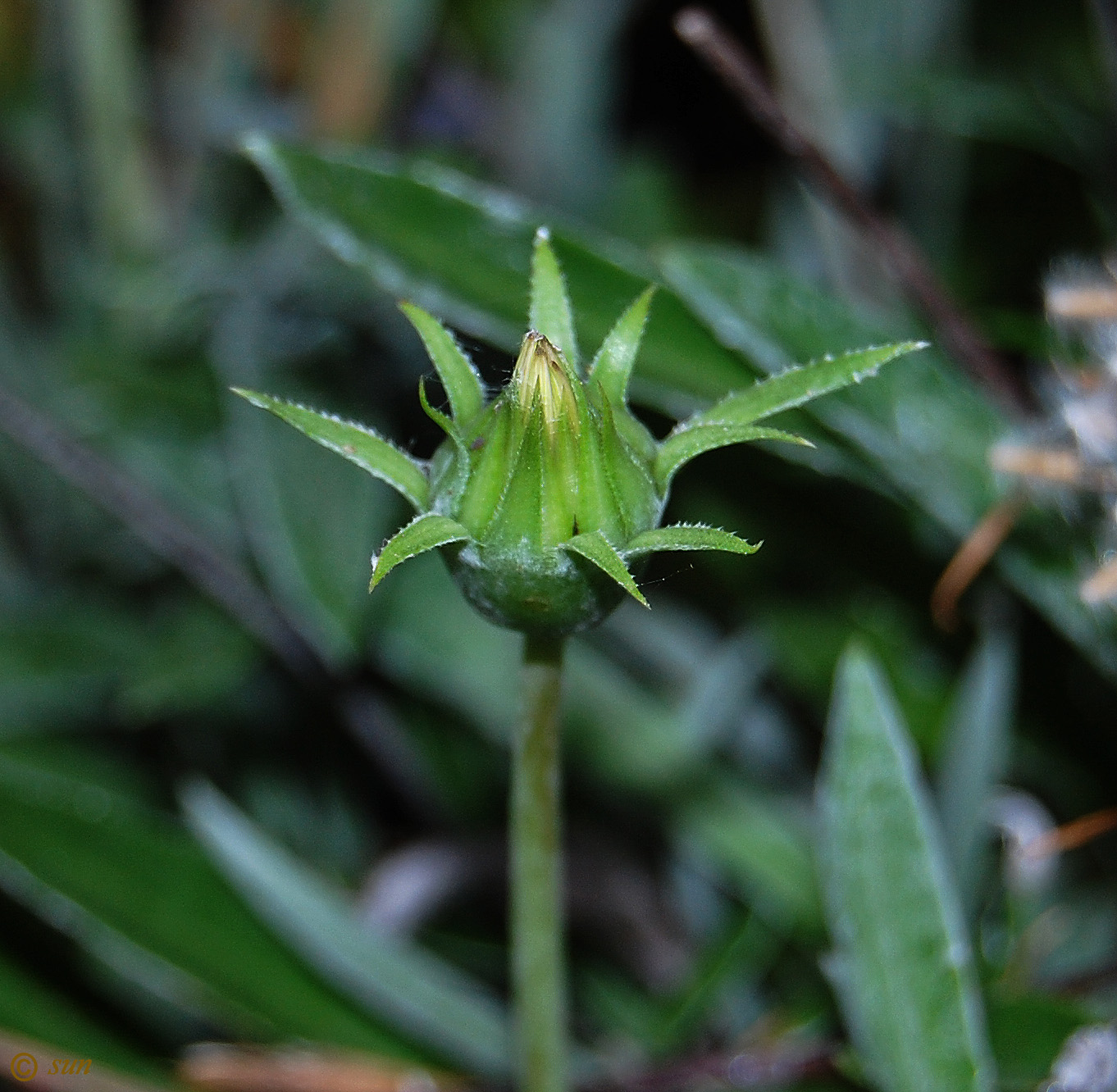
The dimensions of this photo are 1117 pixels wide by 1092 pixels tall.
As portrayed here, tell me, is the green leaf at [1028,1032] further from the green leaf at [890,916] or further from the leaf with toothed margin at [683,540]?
the leaf with toothed margin at [683,540]

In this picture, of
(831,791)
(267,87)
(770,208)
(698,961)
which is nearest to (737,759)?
(698,961)

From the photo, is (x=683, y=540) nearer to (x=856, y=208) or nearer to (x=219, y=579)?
(x=856, y=208)

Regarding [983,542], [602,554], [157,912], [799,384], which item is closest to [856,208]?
[983,542]

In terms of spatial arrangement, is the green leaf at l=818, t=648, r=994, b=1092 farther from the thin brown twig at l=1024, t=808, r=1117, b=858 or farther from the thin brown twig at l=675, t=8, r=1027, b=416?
the thin brown twig at l=675, t=8, r=1027, b=416

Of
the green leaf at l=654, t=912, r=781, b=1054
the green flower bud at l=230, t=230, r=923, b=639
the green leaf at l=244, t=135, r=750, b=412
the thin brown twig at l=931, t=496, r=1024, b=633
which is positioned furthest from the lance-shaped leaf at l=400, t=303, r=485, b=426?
the green leaf at l=654, t=912, r=781, b=1054

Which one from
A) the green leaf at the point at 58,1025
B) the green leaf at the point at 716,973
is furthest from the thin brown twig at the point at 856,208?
the green leaf at the point at 58,1025

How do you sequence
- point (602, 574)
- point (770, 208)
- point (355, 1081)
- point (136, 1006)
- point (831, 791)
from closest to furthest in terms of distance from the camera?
point (602, 574), point (831, 791), point (355, 1081), point (136, 1006), point (770, 208)

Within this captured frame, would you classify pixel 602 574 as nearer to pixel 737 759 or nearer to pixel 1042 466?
pixel 1042 466
